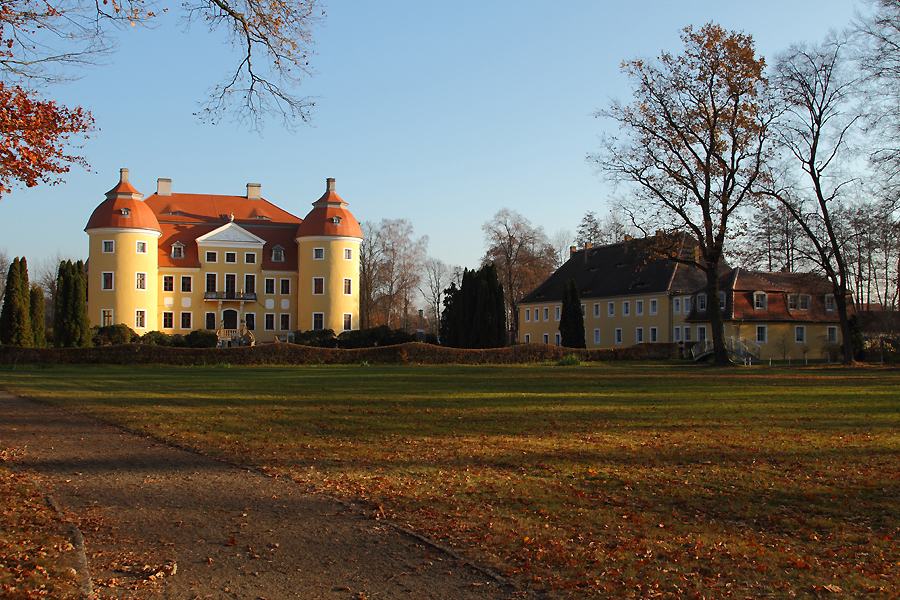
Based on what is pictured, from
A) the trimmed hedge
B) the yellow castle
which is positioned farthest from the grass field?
the yellow castle

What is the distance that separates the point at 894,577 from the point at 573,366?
33.7 m

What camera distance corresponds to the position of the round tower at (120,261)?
59.7 m

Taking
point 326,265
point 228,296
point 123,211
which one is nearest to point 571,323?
point 326,265

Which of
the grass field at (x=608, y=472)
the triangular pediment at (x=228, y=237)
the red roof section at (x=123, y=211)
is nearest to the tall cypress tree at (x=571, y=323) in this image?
the triangular pediment at (x=228, y=237)

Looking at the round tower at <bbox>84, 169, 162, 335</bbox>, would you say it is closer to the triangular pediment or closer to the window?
the triangular pediment

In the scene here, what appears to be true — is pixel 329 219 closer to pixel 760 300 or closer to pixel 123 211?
pixel 123 211

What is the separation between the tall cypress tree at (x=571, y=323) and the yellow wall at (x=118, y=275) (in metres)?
33.8

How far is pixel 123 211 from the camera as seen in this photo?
60062 mm

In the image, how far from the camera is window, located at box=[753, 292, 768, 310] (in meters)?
52.8

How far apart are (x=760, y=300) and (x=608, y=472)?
48.7 metres

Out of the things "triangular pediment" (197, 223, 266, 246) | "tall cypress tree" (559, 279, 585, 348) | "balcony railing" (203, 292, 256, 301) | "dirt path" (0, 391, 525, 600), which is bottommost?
"dirt path" (0, 391, 525, 600)

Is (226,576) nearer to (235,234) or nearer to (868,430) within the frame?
(868,430)

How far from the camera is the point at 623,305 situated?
207 feet

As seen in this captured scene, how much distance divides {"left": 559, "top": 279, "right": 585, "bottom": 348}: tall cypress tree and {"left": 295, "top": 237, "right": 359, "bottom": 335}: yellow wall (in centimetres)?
2008
